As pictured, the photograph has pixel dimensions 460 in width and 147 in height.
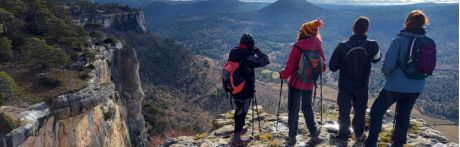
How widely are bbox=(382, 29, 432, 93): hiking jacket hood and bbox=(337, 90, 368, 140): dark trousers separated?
1.20m

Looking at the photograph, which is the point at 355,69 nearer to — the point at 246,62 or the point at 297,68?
the point at 297,68

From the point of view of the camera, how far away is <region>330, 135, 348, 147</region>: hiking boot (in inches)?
449

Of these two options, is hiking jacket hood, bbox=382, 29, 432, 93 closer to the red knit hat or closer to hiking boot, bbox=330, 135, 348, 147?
the red knit hat

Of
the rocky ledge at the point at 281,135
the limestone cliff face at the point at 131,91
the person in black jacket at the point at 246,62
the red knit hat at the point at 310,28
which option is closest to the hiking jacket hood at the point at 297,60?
the red knit hat at the point at 310,28

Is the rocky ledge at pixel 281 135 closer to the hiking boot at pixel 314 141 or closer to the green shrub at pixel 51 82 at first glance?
the hiking boot at pixel 314 141

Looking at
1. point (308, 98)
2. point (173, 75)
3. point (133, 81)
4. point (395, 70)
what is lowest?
point (173, 75)

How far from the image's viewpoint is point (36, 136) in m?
16.5

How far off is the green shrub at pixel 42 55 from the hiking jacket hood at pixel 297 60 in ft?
60.1

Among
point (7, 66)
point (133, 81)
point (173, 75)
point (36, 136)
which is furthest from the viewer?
point (173, 75)

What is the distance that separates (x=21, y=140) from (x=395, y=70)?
12.2m

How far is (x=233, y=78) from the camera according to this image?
416 inches

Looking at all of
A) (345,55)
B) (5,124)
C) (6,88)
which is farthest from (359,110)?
(6,88)

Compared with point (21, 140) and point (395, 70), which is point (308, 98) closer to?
point (395, 70)

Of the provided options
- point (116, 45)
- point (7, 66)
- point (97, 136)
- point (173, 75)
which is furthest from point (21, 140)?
point (173, 75)
